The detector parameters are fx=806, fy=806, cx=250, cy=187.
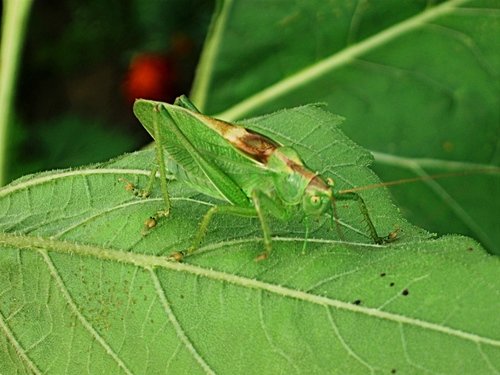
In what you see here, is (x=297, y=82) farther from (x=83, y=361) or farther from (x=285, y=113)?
(x=83, y=361)

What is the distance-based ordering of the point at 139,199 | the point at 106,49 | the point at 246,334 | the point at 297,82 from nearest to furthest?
1. the point at 246,334
2. the point at 139,199
3. the point at 297,82
4. the point at 106,49

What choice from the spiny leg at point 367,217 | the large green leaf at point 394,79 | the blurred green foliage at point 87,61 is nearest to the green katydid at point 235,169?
the spiny leg at point 367,217

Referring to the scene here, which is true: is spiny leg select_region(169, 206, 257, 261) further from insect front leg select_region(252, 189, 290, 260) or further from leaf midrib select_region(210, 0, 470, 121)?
leaf midrib select_region(210, 0, 470, 121)

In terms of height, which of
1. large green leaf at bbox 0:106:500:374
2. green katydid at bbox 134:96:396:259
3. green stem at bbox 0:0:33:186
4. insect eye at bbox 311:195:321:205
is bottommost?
large green leaf at bbox 0:106:500:374

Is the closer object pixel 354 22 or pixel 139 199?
pixel 139 199

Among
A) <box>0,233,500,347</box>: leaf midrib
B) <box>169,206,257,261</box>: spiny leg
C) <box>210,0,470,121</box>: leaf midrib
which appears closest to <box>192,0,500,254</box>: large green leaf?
<box>210,0,470,121</box>: leaf midrib

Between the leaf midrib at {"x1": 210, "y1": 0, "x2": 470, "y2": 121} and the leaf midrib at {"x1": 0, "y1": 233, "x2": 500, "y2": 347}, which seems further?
the leaf midrib at {"x1": 210, "y1": 0, "x2": 470, "y2": 121}

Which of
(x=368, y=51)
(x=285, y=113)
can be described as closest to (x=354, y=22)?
(x=368, y=51)
